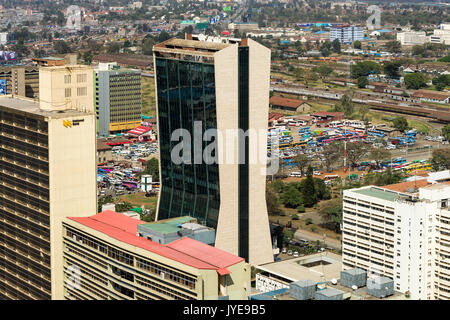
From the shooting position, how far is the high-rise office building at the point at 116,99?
7150cm

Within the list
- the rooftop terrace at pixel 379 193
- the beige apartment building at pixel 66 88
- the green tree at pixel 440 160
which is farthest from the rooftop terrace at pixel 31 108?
the green tree at pixel 440 160

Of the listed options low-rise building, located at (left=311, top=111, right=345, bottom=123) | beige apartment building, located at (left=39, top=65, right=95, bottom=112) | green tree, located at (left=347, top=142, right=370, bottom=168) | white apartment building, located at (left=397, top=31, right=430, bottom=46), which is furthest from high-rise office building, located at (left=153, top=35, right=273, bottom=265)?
white apartment building, located at (left=397, top=31, right=430, bottom=46)

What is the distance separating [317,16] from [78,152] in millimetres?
152928

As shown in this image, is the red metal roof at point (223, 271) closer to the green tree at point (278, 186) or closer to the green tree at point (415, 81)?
the green tree at point (278, 186)

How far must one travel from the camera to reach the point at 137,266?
916 inches

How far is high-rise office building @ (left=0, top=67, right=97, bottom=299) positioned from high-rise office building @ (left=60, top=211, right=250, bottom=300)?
29.9 inches

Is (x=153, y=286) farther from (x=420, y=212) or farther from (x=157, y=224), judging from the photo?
(x=420, y=212)

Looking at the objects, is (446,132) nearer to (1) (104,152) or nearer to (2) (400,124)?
(2) (400,124)

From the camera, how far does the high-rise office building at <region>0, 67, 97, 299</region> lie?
27.4 m

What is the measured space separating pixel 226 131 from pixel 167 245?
11.5 metres

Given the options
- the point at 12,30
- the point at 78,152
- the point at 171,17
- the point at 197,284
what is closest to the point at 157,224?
the point at 78,152

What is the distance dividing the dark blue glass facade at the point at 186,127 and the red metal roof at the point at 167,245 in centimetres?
823

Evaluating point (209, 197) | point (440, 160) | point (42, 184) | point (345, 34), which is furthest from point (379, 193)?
point (345, 34)

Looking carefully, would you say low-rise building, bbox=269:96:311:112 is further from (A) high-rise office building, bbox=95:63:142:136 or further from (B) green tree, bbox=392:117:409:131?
(A) high-rise office building, bbox=95:63:142:136
